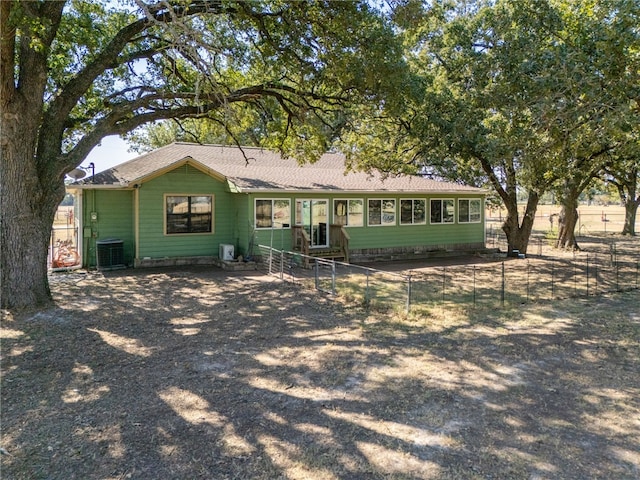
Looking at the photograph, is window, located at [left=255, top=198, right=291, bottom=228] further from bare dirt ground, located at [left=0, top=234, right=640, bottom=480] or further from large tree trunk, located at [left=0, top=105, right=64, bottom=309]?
large tree trunk, located at [left=0, top=105, right=64, bottom=309]

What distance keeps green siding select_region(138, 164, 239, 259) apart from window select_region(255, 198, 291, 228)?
104 centimetres

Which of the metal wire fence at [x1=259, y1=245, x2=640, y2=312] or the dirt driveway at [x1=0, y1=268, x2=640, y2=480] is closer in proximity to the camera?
the dirt driveway at [x1=0, y1=268, x2=640, y2=480]

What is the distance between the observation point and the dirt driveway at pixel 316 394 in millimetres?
3592

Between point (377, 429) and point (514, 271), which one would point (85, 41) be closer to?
point (377, 429)

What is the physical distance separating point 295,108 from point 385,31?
388cm

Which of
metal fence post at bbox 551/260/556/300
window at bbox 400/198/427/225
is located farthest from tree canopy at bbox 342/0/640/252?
metal fence post at bbox 551/260/556/300

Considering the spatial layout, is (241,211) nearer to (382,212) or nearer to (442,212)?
(382,212)

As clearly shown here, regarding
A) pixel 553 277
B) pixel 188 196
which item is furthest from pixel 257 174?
pixel 553 277

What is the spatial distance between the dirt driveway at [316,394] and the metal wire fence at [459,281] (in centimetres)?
119

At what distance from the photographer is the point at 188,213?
48.9ft

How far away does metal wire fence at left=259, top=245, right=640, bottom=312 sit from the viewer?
394 inches

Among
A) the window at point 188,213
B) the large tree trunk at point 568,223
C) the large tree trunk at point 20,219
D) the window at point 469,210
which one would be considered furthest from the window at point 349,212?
the large tree trunk at point 568,223

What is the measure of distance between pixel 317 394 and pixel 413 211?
14104 mm

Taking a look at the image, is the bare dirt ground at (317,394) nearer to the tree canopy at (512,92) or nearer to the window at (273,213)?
the tree canopy at (512,92)
